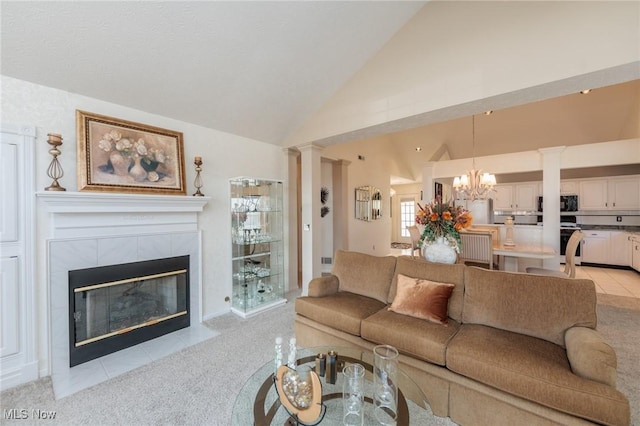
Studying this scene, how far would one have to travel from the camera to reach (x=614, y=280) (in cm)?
500

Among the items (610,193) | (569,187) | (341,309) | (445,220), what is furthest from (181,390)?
(610,193)

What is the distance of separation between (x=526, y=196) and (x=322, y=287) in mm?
7334

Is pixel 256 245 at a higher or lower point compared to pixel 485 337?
higher

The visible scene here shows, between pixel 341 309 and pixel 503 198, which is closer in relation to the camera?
pixel 341 309

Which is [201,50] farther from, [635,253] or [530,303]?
[635,253]

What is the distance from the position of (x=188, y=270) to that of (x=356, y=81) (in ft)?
10.3

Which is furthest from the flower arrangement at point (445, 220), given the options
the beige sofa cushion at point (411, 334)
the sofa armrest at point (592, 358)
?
the sofa armrest at point (592, 358)

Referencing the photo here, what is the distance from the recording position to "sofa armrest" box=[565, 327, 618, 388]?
1322 millimetres

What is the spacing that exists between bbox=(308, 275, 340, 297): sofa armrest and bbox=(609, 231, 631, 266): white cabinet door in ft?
23.5

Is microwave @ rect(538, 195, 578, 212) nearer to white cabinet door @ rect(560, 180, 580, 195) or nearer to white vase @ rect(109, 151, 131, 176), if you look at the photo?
white cabinet door @ rect(560, 180, 580, 195)

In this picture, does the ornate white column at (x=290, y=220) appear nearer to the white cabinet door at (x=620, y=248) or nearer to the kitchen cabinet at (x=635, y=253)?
the kitchen cabinet at (x=635, y=253)

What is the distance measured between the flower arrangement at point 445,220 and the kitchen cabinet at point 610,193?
21.4 feet

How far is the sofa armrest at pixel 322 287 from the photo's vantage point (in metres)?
2.68

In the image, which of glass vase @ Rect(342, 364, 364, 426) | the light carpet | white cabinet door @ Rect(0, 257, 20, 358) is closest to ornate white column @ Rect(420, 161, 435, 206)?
the light carpet
